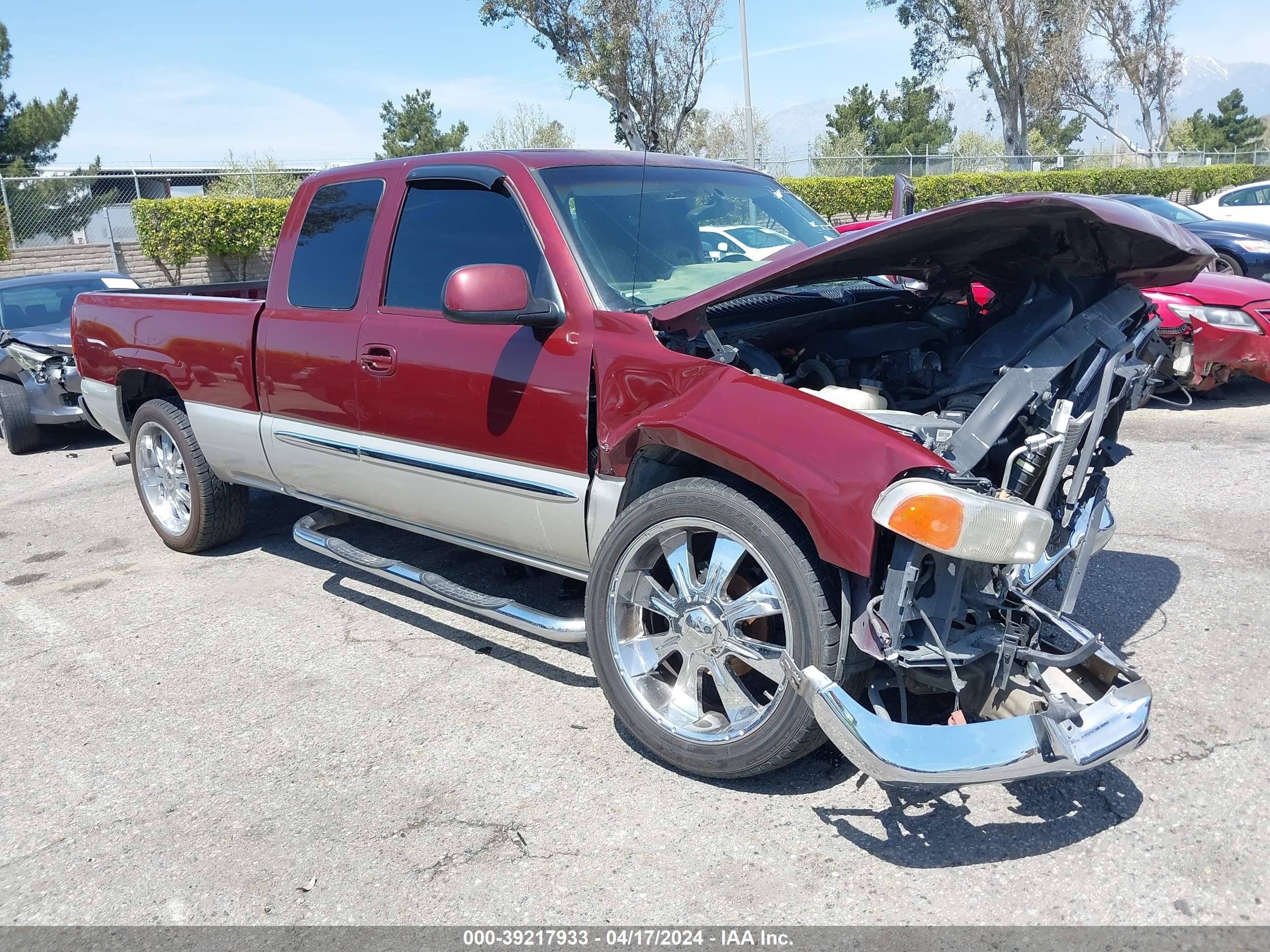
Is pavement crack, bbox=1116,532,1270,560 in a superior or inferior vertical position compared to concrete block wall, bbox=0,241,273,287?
inferior

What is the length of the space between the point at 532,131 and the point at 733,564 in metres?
44.3

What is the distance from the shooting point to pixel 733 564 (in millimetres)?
3074

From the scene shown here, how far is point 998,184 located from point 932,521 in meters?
29.2

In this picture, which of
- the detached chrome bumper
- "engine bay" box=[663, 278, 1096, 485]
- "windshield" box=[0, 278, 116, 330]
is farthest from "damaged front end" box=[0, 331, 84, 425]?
the detached chrome bumper

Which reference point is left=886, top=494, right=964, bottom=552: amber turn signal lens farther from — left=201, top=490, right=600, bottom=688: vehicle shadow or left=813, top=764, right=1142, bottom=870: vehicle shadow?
left=201, top=490, right=600, bottom=688: vehicle shadow

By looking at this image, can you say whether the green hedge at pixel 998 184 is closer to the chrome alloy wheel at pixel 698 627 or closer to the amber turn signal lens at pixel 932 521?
the chrome alloy wheel at pixel 698 627

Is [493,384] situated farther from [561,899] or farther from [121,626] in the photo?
[121,626]

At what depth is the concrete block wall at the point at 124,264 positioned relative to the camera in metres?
19.4

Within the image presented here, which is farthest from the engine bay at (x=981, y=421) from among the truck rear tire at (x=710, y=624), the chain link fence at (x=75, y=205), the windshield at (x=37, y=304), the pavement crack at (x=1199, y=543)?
the chain link fence at (x=75, y=205)

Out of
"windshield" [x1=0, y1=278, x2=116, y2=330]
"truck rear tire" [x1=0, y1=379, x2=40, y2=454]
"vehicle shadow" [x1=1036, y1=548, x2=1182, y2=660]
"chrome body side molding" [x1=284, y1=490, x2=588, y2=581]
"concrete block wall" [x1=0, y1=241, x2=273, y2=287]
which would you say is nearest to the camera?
"chrome body side molding" [x1=284, y1=490, x2=588, y2=581]

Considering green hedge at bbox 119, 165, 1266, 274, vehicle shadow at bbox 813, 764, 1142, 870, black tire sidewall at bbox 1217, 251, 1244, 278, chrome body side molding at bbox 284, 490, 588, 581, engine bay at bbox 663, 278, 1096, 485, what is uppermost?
green hedge at bbox 119, 165, 1266, 274

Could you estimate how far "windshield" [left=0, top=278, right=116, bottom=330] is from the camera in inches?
388

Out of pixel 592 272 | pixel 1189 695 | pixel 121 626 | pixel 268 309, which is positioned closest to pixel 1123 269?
pixel 1189 695

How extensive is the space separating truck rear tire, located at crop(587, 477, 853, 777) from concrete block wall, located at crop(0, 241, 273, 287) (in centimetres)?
1818
